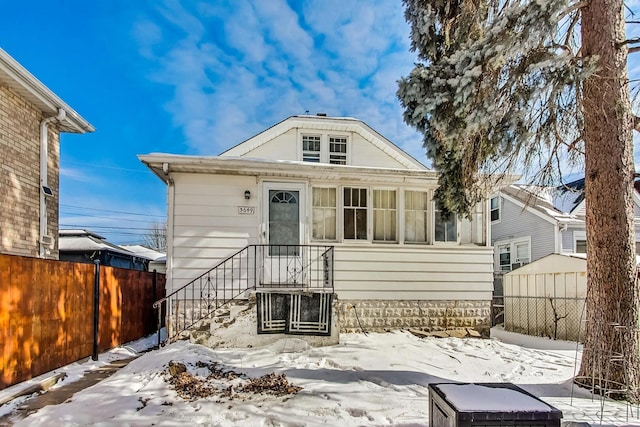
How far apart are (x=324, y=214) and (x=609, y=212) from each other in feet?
16.2

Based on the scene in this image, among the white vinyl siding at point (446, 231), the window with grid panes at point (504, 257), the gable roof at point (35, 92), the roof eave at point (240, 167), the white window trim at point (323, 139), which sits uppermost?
the white window trim at point (323, 139)

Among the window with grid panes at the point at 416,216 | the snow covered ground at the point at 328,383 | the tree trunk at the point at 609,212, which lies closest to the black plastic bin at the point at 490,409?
the snow covered ground at the point at 328,383

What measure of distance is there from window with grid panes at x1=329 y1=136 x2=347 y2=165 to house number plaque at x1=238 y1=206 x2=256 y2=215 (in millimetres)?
4785

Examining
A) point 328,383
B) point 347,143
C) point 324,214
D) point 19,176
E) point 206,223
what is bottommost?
point 328,383

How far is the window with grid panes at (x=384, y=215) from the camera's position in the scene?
27.0ft

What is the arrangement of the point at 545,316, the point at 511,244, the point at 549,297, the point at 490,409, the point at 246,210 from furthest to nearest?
the point at 511,244, the point at 545,316, the point at 549,297, the point at 246,210, the point at 490,409

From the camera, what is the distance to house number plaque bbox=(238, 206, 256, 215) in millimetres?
7551

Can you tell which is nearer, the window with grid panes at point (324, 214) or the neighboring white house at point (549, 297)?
the window with grid panes at point (324, 214)

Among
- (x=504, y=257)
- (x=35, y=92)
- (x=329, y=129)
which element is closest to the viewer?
(x=35, y=92)

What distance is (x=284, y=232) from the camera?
778 centimetres

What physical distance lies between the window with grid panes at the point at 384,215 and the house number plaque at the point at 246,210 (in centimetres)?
266

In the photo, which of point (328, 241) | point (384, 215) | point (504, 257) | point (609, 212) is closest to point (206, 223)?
point (328, 241)

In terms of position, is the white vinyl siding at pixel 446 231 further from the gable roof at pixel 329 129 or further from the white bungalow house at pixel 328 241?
the gable roof at pixel 329 129

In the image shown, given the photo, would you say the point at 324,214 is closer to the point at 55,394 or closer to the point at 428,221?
the point at 428,221
